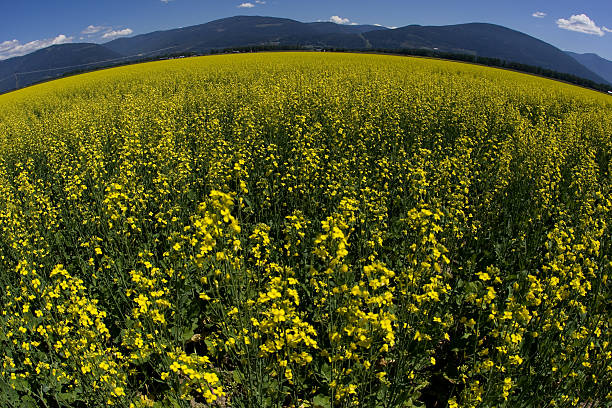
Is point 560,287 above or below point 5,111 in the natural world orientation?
below

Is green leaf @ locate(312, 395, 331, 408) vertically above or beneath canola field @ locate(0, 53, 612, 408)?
beneath

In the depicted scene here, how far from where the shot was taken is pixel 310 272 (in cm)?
301

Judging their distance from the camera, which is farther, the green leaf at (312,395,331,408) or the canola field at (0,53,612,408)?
the green leaf at (312,395,331,408)

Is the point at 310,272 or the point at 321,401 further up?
the point at 310,272

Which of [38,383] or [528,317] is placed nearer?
[528,317]

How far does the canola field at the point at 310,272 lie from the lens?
128 inches

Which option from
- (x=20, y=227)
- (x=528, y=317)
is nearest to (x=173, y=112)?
(x=20, y=227)

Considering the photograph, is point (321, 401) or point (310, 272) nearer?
point (310, 272)

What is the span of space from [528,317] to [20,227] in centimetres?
772

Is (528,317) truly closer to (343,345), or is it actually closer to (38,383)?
(343,345)

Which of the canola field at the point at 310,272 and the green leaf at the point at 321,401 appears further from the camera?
the green leaf at the point at 321,401

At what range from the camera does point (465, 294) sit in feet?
16.4

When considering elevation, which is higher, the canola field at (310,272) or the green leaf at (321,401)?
the canola field at (310,272)

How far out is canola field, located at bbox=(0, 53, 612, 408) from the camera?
3.25 m
